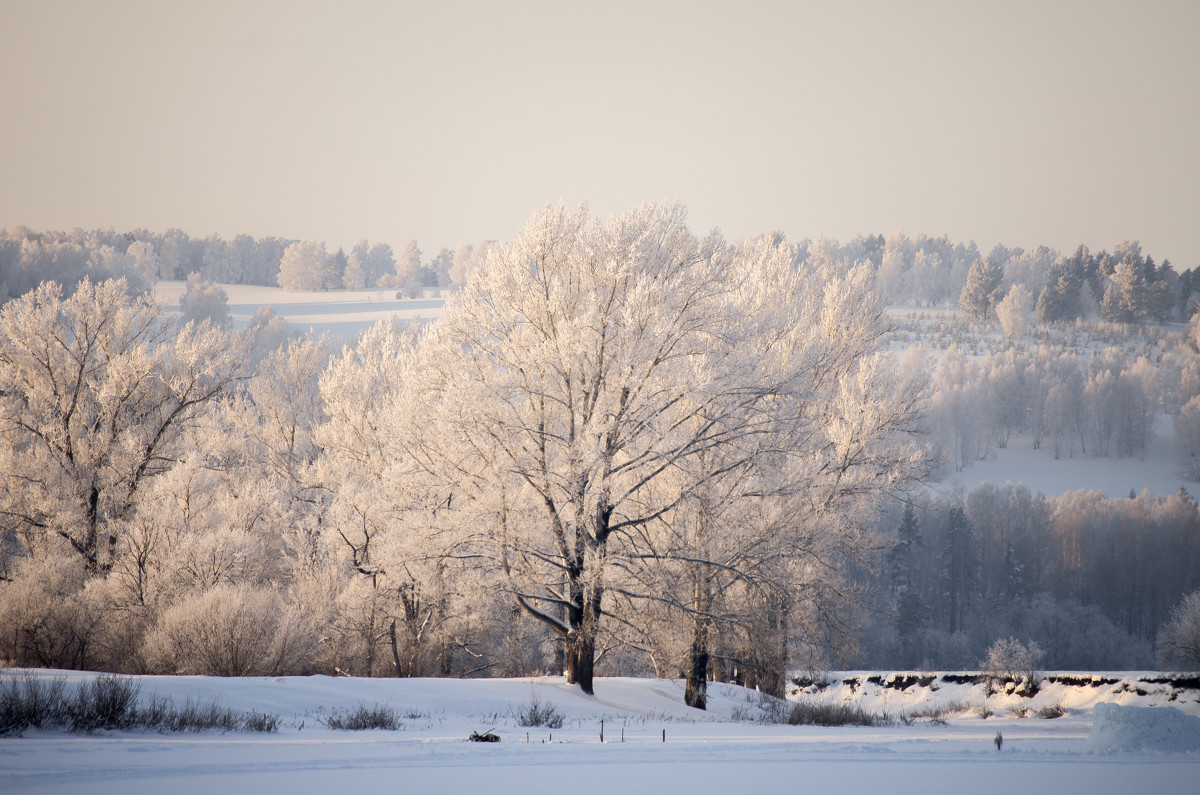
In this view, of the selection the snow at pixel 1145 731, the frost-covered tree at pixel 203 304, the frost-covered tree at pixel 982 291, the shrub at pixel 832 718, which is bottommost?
the shrub at pixel 832 718

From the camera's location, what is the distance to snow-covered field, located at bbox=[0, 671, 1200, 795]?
5.52 m

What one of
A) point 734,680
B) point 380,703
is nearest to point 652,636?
point 380,703

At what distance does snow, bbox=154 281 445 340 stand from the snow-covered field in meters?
71.3

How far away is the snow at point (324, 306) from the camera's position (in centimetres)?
8269

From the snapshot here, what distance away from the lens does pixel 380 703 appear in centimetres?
982

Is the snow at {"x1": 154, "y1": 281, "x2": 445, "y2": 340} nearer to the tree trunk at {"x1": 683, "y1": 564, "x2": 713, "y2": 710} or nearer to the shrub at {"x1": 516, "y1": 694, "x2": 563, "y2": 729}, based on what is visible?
the tree trunk at {"x1": 683, "y1": 564, "x2": 713, "y2": 710}

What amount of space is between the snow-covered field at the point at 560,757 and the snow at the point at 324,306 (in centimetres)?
7130

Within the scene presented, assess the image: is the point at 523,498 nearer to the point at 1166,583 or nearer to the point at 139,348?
the point at 139,348

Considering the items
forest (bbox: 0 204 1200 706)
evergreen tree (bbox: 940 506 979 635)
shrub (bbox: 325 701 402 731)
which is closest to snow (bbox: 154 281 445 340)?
forest (bbox: 0 204 1200 706)

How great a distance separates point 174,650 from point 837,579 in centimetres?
1405

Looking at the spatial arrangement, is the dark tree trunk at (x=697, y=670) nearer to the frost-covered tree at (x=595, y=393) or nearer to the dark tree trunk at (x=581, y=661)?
the frost-covered tree at (x=595, y=393)

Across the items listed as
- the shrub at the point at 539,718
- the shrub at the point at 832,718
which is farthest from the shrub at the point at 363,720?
the shrub at the point at 832,718

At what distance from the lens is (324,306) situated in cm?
9788

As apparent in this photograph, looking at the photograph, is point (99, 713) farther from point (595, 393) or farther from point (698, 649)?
point (698, 649)
